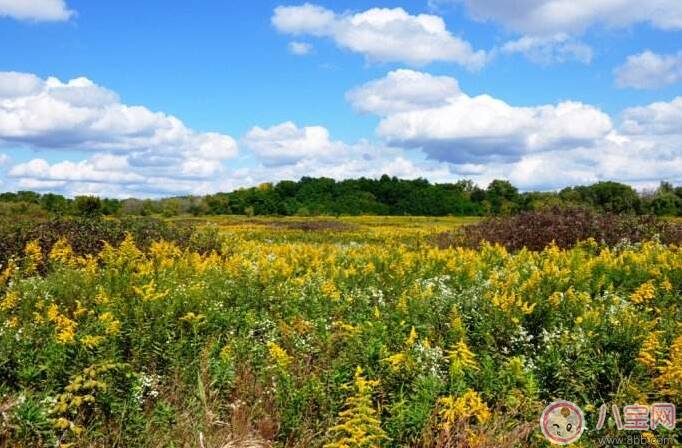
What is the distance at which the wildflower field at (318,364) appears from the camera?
355 cm

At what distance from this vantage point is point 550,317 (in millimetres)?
5008

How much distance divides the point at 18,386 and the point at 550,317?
4.04 meters

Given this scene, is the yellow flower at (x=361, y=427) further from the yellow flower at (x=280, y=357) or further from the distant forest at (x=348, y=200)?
the distant forest at (x=348, y=200)

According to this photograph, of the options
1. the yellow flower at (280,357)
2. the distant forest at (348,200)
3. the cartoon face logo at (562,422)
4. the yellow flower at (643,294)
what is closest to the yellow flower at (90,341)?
the yellow flower at (280,357)

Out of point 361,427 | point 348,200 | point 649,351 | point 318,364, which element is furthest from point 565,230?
point 348,200

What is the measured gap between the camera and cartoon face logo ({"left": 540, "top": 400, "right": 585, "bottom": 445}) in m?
3.61

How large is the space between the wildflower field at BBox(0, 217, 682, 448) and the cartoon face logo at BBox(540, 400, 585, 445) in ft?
0.23

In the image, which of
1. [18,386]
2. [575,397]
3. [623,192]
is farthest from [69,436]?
[623,192]

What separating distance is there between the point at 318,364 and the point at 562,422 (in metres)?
1.77

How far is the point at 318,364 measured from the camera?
4.53 m

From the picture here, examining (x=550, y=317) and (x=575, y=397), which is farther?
(x=550, y=317)

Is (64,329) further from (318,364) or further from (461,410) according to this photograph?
(461,410)

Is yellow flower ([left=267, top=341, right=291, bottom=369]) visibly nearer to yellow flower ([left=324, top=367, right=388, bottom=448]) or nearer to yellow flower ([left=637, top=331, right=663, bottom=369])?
yellow flower ([left=324, top=367, right=388, bottom=448])

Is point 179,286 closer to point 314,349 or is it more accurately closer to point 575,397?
point 314,349
